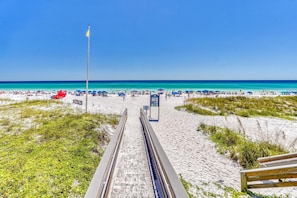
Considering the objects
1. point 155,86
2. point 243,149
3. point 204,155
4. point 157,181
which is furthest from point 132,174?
point 155,86

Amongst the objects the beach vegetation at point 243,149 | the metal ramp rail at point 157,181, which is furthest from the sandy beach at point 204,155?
the metal ramp rail at point 157,181

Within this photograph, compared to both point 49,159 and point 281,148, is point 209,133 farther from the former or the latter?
point 49,159

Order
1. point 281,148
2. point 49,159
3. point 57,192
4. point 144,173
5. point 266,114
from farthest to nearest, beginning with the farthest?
point 266,114
point 281,148
point 49,159
point 144,173
point 57,192

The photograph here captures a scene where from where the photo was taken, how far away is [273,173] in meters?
3.09

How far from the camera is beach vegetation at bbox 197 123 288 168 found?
5.10 metres

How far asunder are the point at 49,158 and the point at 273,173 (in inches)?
193

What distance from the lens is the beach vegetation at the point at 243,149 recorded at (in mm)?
5099

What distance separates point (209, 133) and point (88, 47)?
8853 mm

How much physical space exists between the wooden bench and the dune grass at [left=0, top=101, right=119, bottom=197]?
325 centimetres

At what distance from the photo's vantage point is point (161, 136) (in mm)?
7551

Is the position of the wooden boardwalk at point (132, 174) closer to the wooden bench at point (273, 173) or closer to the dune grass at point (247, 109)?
the wooden bench at point (273, 173)

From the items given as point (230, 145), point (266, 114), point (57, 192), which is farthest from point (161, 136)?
point (266, 114)

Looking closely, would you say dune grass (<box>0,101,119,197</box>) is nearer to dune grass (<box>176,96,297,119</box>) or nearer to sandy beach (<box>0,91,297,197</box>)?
sandy beach (<box>0,91,297,197</box>)

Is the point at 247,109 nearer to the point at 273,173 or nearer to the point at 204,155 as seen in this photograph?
the point at 204,155
